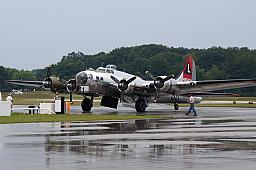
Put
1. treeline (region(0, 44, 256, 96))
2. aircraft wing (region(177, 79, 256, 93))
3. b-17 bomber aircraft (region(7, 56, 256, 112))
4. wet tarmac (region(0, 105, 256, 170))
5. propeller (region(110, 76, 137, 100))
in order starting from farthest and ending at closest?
treeline (region(0, 44, 256, 96)) → aircraft wing (region(177, 79, 256, 93)) → propeller (region(110, 76, 137, 100)) → b-17 bomber aircraft (region(7, 56, 256, 112)) → wet tarmac (region(0, 105, 256, 170))

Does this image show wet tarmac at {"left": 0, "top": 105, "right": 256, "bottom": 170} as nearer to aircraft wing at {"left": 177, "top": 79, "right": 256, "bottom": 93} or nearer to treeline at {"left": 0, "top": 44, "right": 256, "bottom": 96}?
aircraft wing at {"left": 177, "top": 79, "right": 256, "bottom": 93}

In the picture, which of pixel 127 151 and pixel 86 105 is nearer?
pixel 127 151

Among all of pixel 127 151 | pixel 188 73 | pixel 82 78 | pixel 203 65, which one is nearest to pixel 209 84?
pixel 188 73

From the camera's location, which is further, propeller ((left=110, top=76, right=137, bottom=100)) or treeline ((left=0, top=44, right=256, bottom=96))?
treeline ((left=0, top=44, right=256, bottom=96))

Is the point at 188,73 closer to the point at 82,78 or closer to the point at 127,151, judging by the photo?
the point at 82,78

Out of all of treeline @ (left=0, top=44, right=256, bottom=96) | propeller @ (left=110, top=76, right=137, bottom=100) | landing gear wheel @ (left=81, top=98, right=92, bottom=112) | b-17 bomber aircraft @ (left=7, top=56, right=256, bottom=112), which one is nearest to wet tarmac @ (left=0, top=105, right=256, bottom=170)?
b-17 bomber aircraft @ (left=7, top=56, right=256, bottom=112)

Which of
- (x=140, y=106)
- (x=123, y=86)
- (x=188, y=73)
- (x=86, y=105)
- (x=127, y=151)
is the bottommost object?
(x=127, y=151)

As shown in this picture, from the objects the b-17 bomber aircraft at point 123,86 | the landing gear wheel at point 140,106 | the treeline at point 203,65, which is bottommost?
the landing gear wheel at point 140,106

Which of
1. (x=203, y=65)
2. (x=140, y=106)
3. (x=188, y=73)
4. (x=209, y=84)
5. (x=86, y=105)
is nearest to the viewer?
(x=86, y=105)

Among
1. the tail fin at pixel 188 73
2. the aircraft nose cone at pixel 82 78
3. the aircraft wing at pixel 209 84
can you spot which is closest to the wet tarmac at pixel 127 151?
the aircraft nose cone at pixel 82 78

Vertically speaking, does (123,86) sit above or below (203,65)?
below

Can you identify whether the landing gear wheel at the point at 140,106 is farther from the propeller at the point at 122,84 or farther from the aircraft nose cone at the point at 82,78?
the aircraft nose cone at the point at 82,78

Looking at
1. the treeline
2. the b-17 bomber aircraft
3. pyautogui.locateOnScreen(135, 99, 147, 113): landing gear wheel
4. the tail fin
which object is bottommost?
pyautogui.locateOnScreen(135, 99, 147, 113): landing gear wheel

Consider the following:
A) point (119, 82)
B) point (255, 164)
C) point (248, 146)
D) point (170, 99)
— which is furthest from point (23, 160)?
point (170, 99)
